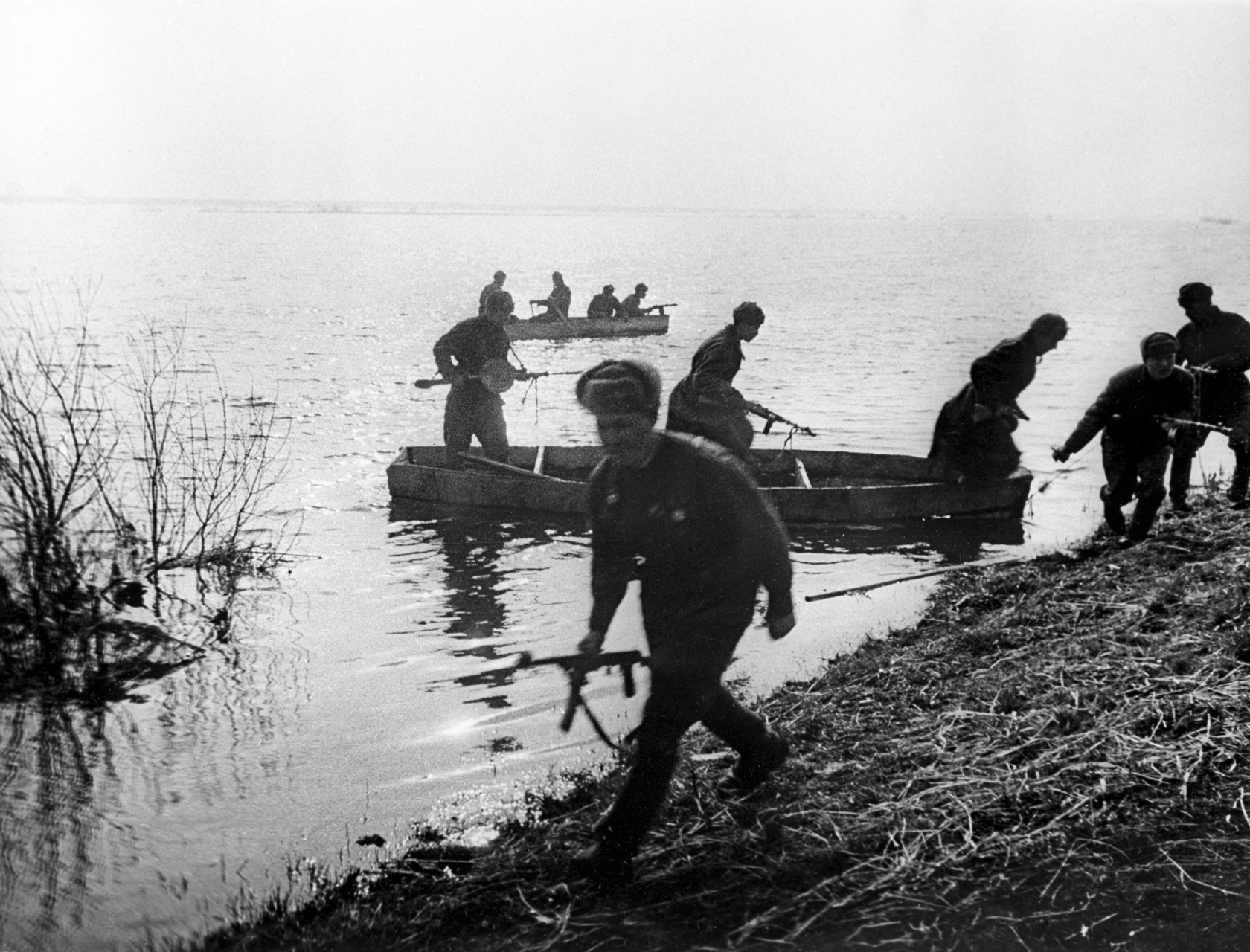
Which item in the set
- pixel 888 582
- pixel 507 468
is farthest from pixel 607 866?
pixel 507 468

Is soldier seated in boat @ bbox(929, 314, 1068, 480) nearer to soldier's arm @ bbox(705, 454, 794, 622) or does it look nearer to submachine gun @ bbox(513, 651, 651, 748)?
soldier's arm @ bbox(705, 454, 794, 622)

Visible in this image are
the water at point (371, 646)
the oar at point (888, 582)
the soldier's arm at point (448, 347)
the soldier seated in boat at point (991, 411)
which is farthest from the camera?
the soldier's arm at point (448, 347)

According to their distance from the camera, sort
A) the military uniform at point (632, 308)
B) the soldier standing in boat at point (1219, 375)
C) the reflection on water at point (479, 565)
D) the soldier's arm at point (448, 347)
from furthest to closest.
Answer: the military uniform at point (632, 308)
the soldier's arm at point (448, 347)
the soldier standing in boat at point (1219, 375)
the reflection on water at point (479, 565)

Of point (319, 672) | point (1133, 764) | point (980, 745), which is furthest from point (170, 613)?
point (1133, 764)

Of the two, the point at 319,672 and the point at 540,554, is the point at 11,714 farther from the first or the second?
the point at 540,554

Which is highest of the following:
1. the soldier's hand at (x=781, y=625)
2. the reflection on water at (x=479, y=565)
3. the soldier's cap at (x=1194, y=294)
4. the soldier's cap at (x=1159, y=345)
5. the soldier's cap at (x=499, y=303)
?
the soldier's cap at (x=1194, y=294)

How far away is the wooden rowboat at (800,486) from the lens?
Answer: 39.5ft

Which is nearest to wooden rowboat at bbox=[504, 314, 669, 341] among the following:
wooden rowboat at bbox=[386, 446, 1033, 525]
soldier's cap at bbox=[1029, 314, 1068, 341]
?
wooden rowboat at bbox=[386, 446, 1033, 525]

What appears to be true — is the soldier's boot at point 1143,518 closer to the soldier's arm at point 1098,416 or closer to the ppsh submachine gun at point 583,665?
the soldier's arm at point 1098,416

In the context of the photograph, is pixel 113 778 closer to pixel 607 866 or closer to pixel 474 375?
pixel 607 866

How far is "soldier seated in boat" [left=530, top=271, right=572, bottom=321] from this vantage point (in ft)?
90.2

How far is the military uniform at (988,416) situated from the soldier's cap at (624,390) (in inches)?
250

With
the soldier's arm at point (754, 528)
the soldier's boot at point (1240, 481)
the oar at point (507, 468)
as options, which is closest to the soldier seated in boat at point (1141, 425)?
the soldier's boot at point (1240, 481)

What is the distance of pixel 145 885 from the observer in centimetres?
521
